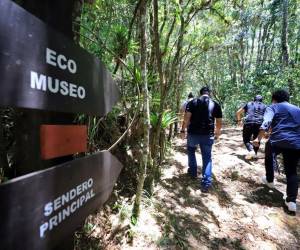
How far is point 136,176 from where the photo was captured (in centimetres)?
512

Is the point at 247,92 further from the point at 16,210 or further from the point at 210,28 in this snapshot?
the point at 16,210

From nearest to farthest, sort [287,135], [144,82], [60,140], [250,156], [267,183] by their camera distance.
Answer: [60,140]
[144,82]
[287,135]
[267,183]
[250,156]

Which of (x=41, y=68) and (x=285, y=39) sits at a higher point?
(x=285, y=39)

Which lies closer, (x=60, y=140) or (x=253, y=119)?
(x=60, y=140)

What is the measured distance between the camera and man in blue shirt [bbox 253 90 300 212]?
4.89 metres

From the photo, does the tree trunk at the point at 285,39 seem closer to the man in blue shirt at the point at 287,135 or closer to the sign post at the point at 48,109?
the man in blue shirt at the point at 287,135

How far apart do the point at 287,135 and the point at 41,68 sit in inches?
180

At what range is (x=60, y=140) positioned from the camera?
5.00 feet

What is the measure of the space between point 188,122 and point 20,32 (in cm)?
484

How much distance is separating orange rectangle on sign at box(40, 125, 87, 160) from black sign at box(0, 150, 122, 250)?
0.24 feet

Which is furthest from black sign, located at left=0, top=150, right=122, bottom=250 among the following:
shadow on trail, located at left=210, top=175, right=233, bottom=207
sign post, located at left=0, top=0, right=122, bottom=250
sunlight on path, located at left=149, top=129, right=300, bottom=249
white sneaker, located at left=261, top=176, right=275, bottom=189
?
white sneaker, located at left=261, top=176, right=275, bottom=189

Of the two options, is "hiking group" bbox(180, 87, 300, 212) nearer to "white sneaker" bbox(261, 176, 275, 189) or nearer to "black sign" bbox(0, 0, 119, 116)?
"white sneaker" bbox(261, 176, 275, 189)

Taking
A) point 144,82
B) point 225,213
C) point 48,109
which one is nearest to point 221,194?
point 225,213

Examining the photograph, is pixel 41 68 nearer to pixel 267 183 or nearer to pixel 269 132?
pixel 269 132
